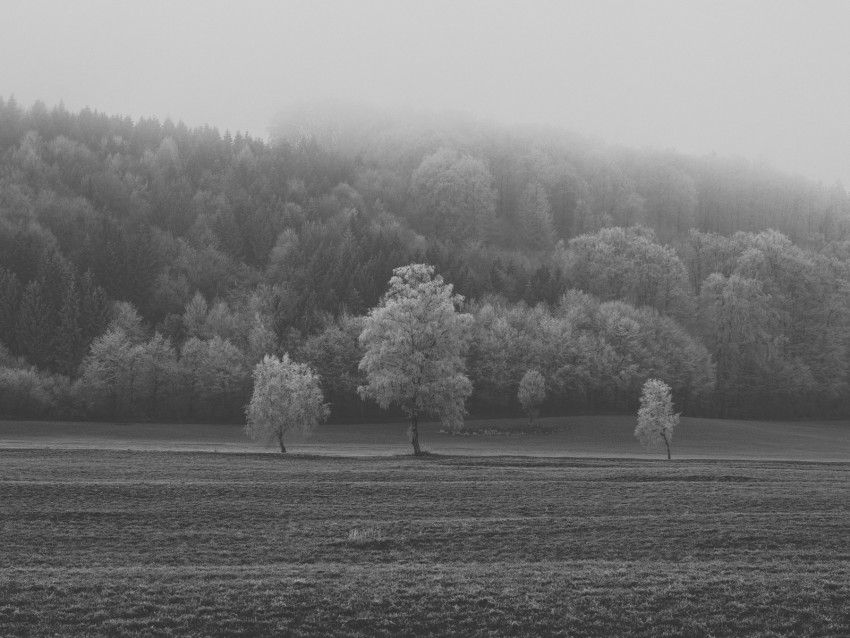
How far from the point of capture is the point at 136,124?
649 feet

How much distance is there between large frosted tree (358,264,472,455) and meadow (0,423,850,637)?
16.7 meters

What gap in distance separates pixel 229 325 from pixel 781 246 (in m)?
95.0

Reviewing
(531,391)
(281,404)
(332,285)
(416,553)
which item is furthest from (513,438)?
(416,553)

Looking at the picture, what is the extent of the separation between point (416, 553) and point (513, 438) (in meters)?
67.0

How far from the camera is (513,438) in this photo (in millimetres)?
90750

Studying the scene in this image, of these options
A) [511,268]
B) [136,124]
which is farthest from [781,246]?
→ [136,124]

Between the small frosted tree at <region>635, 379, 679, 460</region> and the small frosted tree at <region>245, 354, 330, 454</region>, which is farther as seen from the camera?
the small frosted tree at <region>635, 379, 679, 460</region>

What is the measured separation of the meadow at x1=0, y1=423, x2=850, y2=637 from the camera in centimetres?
1784

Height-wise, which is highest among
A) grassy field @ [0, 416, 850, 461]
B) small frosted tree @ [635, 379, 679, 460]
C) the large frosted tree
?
the large frosted tree

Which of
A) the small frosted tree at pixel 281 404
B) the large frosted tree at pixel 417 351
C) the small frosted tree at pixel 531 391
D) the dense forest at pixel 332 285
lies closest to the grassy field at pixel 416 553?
the large frosted tree at pixel 417 351

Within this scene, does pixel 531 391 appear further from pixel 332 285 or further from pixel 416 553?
pixel 416 553

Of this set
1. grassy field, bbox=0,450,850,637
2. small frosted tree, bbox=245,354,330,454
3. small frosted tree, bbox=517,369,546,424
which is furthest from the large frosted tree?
small frosted tree, bbox=517,369,546,424

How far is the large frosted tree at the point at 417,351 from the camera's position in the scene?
62.1m

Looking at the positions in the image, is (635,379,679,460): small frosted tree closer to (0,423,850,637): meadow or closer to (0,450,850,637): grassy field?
(0,423,850,637): meadow
